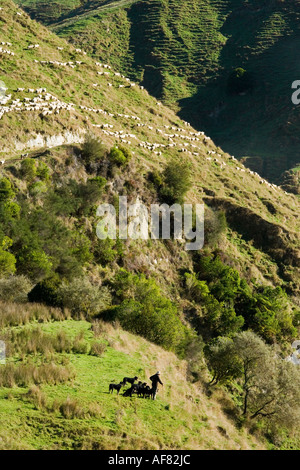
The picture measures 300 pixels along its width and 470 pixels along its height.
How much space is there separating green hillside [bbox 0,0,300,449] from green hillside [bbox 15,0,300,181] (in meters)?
40.1

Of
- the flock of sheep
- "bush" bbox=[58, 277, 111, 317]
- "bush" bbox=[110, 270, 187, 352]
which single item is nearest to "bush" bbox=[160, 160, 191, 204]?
the flock of sheep

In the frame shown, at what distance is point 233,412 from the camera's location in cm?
2427

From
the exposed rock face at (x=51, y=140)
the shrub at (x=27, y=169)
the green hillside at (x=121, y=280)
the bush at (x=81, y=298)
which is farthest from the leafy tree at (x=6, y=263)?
the exposed rock face at (x=51, y=140)

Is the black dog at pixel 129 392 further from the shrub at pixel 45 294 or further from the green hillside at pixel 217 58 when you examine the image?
the green hillside at pixel 217 58

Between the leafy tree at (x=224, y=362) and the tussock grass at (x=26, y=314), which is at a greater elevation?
the tussock grass at (x=26, y=314)

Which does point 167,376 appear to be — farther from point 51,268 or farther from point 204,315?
point 204,315

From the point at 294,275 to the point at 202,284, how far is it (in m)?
16.1

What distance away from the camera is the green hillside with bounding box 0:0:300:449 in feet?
51.5

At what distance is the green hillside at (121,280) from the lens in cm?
1569

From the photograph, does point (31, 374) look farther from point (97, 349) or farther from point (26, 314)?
point (26, 314)

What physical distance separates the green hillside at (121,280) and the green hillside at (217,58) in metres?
40.1

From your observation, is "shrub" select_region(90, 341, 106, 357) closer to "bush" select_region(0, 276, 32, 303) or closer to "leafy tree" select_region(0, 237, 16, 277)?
"bush" select_region(0, 276, 32, 303)

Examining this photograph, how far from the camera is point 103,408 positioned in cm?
1476
